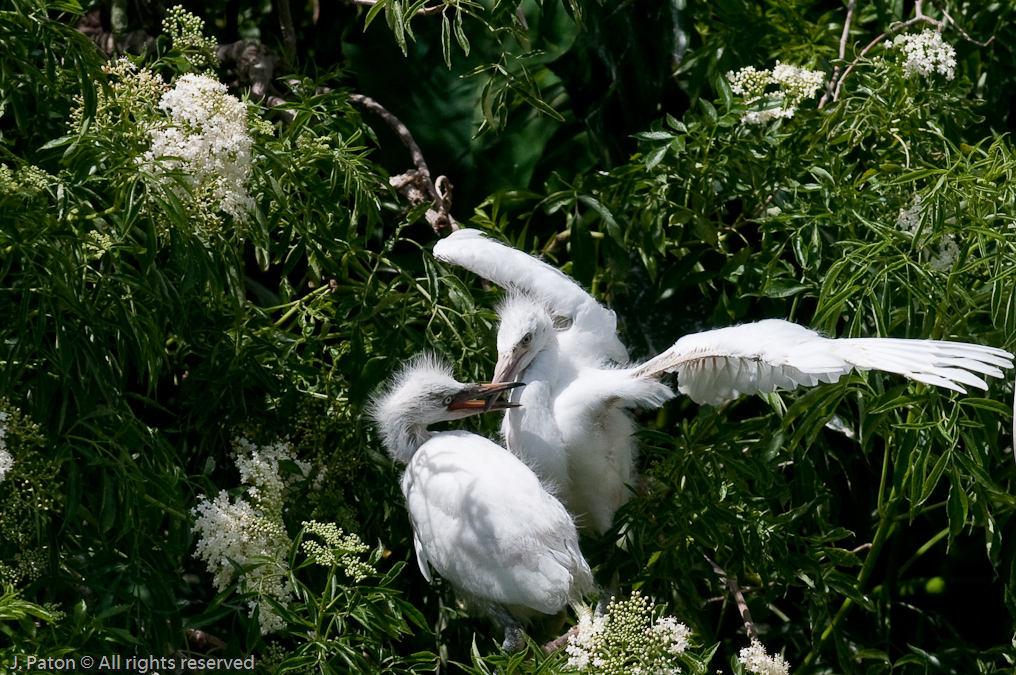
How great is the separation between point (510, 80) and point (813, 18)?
53.3 inches

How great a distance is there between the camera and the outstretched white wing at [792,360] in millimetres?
1505

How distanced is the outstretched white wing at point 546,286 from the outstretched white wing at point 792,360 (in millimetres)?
333

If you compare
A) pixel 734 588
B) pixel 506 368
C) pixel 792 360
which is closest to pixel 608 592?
pixel 734 588

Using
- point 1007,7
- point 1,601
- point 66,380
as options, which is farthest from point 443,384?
point 1007,7

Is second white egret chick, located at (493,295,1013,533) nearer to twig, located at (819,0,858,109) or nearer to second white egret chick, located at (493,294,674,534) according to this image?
second white egret chick, located at (493,294,674,534)

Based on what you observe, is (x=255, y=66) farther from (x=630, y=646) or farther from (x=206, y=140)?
(x=630, y=646)

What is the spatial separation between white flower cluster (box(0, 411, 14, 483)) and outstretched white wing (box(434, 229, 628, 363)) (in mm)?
938

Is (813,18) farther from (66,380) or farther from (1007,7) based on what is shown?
(66,380)

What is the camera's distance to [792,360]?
65.4 inches

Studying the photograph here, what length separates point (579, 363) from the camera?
7.57 ft

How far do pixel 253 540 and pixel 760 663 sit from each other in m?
0.79

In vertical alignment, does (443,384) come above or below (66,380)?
below

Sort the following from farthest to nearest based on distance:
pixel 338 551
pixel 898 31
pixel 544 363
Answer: pixel 898 31
pixel 544 363
pixel 338 551

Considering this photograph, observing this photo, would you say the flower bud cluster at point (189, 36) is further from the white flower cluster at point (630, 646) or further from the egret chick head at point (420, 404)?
the white flower cluster at point (630, 646)
